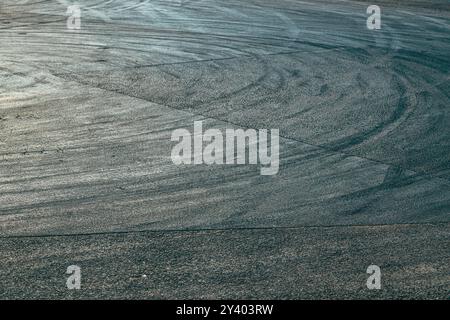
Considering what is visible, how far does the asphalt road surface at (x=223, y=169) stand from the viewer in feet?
23.0

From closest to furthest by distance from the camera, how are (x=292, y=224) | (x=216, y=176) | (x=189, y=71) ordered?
(x=292, y=224), (x=216, y=176), (x=189, y=71)

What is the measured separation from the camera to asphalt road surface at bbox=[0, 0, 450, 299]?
23.0 ft

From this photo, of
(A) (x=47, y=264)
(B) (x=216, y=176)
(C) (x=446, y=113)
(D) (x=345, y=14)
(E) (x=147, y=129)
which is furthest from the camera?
(D) (x=345, y=14)

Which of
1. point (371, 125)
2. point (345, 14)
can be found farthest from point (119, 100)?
point (345, 14)

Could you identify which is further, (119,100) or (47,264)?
(119,100)

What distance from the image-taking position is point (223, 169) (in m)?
9.62
